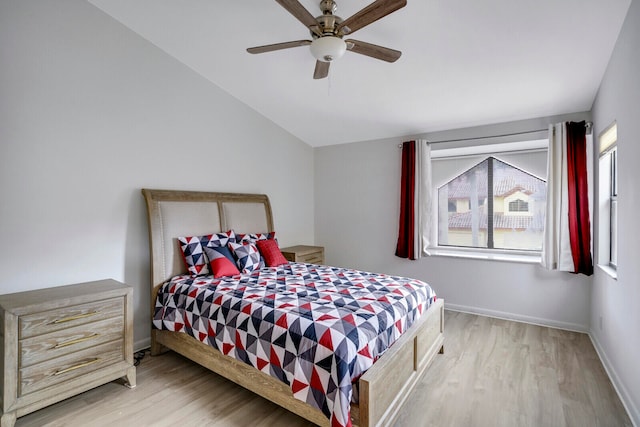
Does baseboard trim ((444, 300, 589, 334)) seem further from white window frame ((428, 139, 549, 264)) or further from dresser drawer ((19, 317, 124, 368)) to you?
dresser drawer ((19, 317, 124, 368))

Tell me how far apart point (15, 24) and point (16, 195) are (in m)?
1.19

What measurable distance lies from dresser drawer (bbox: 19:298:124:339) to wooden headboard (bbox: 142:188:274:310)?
1.79 ft

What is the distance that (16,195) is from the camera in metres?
2.22

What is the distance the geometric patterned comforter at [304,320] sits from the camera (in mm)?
1618

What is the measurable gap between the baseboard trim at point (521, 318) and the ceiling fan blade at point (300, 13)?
11.3ft

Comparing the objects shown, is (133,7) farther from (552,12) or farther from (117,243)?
(552,12)

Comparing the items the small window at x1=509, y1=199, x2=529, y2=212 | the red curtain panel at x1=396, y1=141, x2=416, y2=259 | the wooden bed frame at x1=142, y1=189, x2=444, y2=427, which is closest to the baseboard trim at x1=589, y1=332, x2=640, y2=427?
the wooden bed frame at x1=142, y1=189, x2=444, y2=427

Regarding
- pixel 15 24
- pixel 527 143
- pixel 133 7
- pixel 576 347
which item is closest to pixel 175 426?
pixel 15 24

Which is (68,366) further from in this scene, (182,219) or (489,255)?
(489,255)

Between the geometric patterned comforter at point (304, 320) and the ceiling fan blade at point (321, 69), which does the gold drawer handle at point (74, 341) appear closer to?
the geometric patterned comforter at point (304, 320)

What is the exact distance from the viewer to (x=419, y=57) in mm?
2654

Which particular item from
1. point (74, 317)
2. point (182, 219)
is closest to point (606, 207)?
point (182, 219)

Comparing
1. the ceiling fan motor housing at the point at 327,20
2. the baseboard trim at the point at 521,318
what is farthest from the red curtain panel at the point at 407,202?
the ceiling fan motor housing at the point at 327,20

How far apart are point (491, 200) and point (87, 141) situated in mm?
4364
